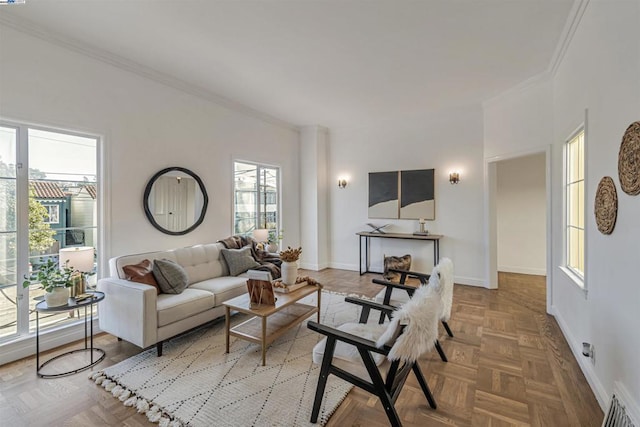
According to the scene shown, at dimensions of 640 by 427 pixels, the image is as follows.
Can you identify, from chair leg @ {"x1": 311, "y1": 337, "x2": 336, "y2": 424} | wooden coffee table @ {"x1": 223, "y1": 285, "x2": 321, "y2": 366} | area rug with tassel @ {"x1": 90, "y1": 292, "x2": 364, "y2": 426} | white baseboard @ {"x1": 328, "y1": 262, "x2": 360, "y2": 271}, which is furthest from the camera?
white baseboard @ {"x1": 328, "y1": 262, "x2": 360, "y2": 271}

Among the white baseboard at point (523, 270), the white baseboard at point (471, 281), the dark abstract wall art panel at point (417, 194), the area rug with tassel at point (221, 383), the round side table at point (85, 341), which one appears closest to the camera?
the area rug with tassel at point (221, 383)

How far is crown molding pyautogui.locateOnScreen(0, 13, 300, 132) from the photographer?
2.58 m

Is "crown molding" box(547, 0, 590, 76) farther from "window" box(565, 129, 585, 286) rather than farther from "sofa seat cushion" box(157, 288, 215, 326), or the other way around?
"sofa seat cushion" box(157, 288, 215, 326)

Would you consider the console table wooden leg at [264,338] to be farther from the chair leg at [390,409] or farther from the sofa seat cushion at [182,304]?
the chair leg at [390,409]

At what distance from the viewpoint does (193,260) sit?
3561 mm

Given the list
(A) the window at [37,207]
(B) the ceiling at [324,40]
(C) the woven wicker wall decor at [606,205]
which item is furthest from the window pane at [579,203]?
(A) the window at [37,207]

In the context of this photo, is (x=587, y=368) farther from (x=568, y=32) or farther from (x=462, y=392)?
(x=568, y=32)

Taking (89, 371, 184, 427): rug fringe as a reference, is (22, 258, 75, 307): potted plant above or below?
above

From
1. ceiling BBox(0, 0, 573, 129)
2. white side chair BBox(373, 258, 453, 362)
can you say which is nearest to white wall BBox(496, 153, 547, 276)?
ceiling BBox(0, 0, 573, 129)

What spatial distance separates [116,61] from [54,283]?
2.45 metres

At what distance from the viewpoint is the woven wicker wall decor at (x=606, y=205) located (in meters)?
1.81

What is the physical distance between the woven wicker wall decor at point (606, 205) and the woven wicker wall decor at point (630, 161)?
0.15m

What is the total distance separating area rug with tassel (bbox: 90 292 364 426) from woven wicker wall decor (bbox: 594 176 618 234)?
6.84 feet

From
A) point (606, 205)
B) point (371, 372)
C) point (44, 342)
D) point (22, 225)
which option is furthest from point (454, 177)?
point (44, 342)
